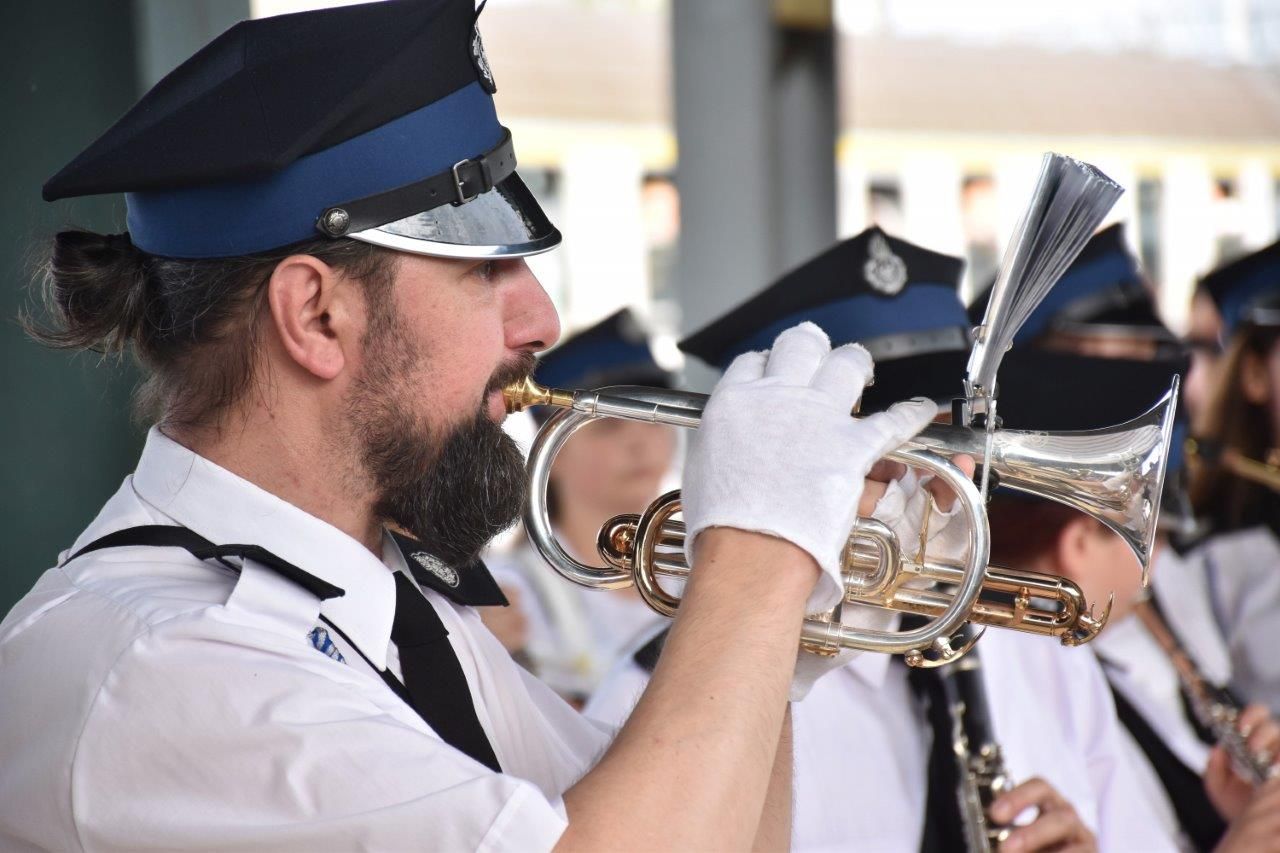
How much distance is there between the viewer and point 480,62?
188 cm

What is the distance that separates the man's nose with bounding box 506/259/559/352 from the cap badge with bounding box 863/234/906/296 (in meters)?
1.02

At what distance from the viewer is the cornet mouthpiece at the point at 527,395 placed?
1878 millimetres

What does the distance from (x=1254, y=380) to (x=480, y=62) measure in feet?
11.7

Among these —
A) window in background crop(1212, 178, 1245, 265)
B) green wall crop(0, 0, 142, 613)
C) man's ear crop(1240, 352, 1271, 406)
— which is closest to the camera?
→ green wall crop(0, 0, 142, 613)

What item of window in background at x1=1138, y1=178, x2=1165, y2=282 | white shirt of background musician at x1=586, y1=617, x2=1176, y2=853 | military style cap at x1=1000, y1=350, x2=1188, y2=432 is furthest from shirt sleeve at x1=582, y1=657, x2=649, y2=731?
window in background at x1=1138, y1=178, x2=1165, y2=282

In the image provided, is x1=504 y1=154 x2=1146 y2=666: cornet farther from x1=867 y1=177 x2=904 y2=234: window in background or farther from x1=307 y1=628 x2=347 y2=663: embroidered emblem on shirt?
x1=867 y1=177 x2=904 y2=234: window in background

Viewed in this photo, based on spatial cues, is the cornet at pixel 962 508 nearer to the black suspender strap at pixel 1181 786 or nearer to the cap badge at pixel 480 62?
the cap badge at pixel 480 62

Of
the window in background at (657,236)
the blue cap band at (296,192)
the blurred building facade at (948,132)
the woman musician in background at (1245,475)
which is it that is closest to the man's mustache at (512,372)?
the blue cap band at (296,192)

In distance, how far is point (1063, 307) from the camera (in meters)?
3.98

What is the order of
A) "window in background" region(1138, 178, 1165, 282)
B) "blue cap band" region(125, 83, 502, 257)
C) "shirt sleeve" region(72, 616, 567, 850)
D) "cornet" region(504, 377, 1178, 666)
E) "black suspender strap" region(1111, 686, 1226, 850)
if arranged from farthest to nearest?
"window in background" region(1138, 178, 1165, 282), "black suspender strap" region(1111, 686, 1226, 850), "cornet" region(504, 377, 1178, 666), "blue cap band" region(125, 83, 502, 257), "shirt sleeve" region(72, 616, 567, 850)

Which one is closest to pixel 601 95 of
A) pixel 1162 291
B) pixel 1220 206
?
pixel 1162 291

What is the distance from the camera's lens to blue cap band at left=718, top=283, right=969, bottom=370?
2.68 m

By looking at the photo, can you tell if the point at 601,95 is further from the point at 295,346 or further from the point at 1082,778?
the point at 295,346

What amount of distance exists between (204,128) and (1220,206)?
1454 centimetres
